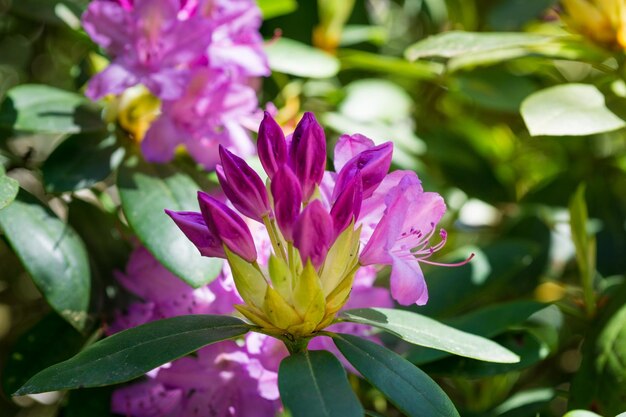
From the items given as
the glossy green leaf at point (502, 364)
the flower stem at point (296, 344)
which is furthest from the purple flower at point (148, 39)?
the glossy green leaf at point (502, 364)

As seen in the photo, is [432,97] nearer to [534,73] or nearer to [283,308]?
[534,73]

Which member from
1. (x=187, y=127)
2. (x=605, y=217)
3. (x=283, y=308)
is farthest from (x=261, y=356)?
(x=605, y=217)

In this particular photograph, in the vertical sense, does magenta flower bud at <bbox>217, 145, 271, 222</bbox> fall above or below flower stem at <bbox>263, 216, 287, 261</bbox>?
above

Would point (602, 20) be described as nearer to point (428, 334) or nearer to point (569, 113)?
point (569, 113)

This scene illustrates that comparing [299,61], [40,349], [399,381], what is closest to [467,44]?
[299,61]

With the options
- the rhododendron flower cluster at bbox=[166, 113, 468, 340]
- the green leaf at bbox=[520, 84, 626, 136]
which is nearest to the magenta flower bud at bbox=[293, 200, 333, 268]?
the rhododendron flower cluster at bbox=[166, 113, 468, 340]

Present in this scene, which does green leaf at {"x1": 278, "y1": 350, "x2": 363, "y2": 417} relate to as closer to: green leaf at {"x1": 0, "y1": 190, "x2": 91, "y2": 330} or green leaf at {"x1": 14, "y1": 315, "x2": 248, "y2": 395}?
green leaf at {"x1": 14, "y1": 315, "x2": 248, "y2": 395}
